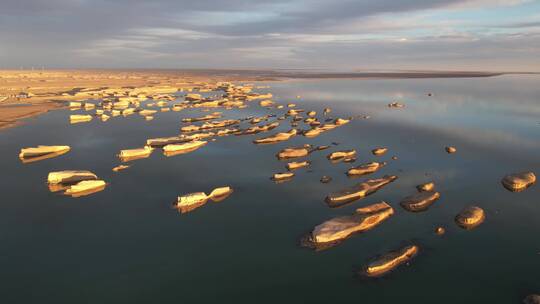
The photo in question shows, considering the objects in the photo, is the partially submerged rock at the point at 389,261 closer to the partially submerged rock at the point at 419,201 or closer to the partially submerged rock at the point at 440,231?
the partially submerged rock at the point at 440,231

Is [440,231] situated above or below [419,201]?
below

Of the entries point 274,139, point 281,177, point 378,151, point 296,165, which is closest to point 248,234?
point 281,177

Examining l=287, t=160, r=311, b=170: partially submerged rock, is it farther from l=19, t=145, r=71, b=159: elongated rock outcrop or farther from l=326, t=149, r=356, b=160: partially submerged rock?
l=19, t=145, r=71, b=159: elongated rock outcrop

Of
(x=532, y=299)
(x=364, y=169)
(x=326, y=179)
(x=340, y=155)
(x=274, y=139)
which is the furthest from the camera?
(x=274, y=139)

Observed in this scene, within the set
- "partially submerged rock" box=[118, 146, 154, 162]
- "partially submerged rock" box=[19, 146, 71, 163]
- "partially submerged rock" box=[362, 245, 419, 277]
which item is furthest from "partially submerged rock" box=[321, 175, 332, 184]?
"partially submerged rock" box=[19, 146, 71, 163]

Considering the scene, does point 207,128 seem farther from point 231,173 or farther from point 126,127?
point 231,173

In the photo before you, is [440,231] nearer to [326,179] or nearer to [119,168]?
[326,179]
